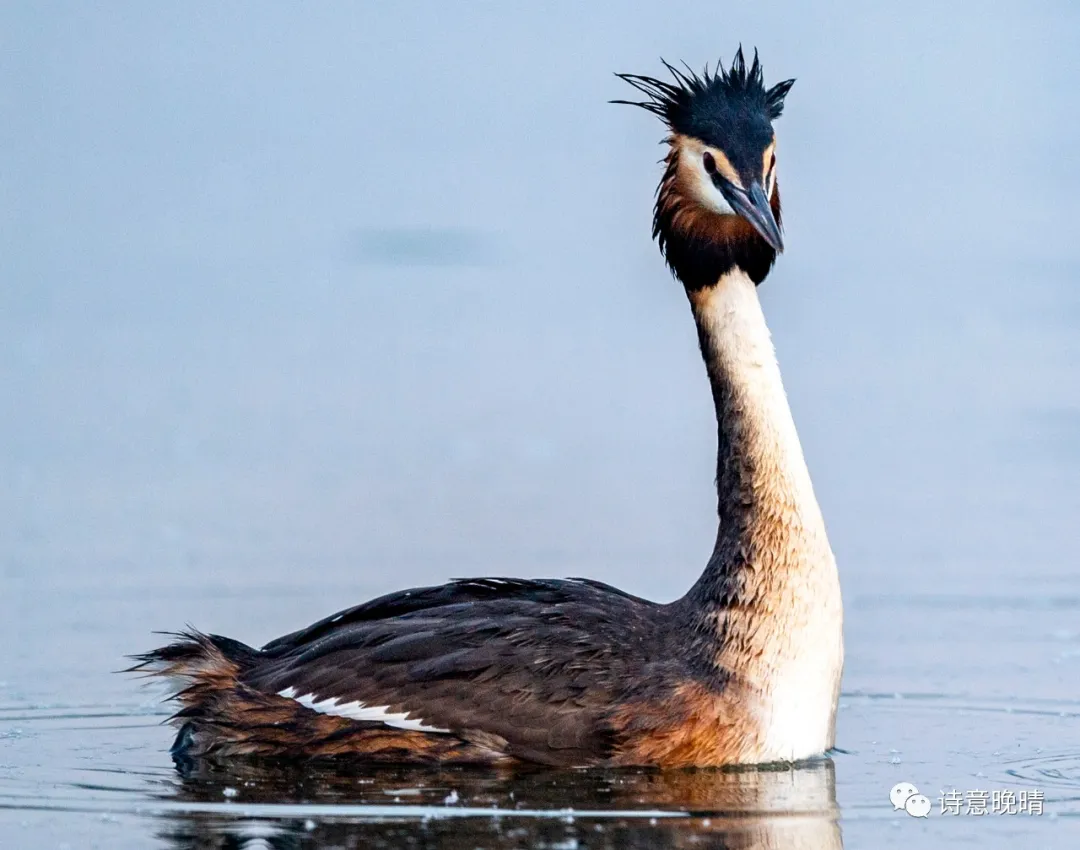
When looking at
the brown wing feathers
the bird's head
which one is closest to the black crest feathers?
the bird's head

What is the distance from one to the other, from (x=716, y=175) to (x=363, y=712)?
2.38 metres

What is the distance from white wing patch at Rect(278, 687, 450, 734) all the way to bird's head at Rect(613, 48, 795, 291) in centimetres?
199

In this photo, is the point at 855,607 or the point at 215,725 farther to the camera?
the point at 855,607

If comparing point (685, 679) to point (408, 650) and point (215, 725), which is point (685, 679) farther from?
point (215, 725)

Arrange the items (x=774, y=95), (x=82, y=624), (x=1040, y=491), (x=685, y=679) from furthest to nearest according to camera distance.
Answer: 1. (x=1040, y=491)
2. (x=82, y=624)
3. (x=774, y=95)
4. (x=685, y=679)

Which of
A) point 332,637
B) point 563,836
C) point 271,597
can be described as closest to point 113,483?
point 271,597

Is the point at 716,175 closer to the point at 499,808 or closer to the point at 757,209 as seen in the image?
the point at 757,209

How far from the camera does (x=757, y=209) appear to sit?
8547mm

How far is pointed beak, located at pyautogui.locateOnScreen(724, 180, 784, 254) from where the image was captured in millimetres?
8438

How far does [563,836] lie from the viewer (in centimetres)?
732

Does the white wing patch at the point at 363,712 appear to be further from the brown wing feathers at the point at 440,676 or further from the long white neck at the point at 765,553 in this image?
the long white neck at the point at 765,553

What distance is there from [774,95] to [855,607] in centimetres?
261

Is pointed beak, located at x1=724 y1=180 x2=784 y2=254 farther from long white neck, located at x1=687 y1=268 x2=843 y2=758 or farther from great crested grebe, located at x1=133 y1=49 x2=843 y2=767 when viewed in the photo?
long white neck, located at x1=687 y1=268 x2=843 y2=758

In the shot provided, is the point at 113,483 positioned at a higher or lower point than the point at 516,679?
higher
